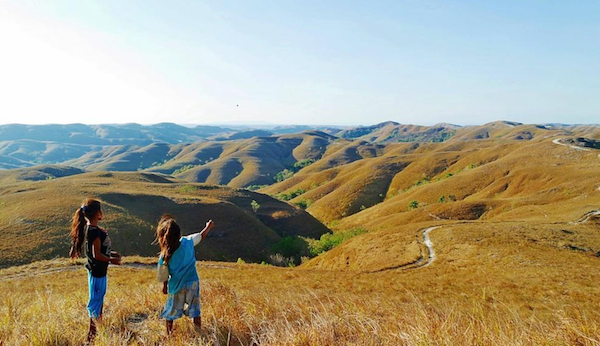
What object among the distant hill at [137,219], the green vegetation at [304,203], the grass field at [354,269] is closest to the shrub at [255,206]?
the distant hill at [137,219]

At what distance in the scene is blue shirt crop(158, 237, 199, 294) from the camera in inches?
242

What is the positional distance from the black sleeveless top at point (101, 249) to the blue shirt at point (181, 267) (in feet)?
4.59

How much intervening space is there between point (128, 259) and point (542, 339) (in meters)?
34.2

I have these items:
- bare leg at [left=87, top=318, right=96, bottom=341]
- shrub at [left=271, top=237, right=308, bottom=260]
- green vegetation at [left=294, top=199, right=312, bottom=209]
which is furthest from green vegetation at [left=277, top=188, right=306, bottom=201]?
bare leg at [left=87, top=318, right=96, bottom=341]

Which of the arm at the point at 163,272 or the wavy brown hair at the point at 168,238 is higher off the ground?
the wavy brown hair at the point at 168,238

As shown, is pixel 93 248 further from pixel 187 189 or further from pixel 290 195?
pixel 290 195

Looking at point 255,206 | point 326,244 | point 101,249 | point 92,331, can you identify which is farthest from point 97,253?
point 255,206

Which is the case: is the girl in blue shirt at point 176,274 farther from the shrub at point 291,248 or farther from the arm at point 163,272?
the shrub at point 291,248

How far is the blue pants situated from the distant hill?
132 feet

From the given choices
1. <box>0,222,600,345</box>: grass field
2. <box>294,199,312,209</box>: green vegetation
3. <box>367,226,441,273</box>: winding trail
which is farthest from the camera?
<box>294,199,312,209</box>: green vegetation

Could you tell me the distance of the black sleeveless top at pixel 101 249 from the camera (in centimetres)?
646

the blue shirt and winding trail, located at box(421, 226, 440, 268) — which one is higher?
the blue shirt

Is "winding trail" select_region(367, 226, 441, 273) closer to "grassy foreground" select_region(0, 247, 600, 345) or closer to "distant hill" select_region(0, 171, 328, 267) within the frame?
"grassy foreground" select_region(0, 247, 600, 345)

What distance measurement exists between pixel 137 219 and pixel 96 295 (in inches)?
2180
